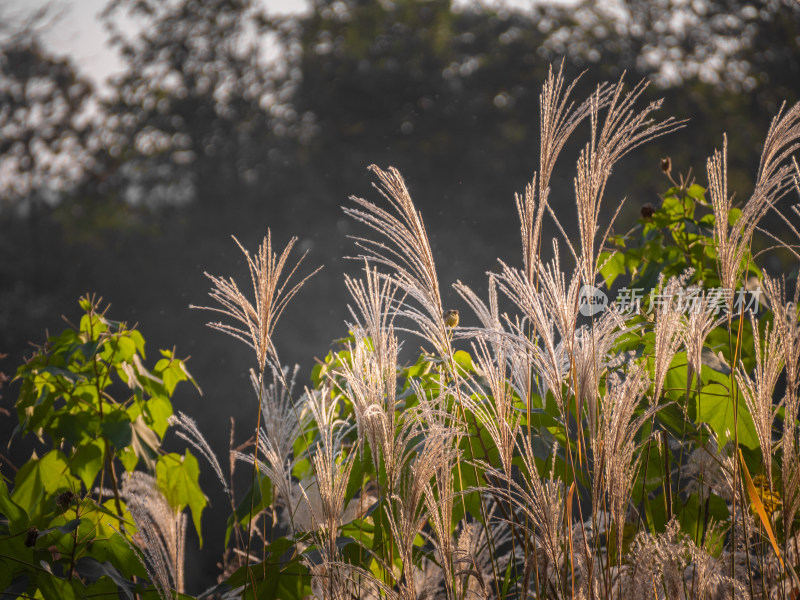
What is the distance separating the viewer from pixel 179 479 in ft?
4.31

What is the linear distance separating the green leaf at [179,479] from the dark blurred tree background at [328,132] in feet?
12.7

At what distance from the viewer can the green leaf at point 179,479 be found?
4.31 feet

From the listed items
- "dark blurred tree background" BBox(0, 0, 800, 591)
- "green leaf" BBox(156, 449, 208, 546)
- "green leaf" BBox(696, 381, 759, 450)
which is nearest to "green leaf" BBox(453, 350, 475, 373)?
"green leaf" BBox(696, 381, 759, 450)

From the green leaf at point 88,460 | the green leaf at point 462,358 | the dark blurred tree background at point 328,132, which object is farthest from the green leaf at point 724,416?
the dark blurred tree background at point 328,132

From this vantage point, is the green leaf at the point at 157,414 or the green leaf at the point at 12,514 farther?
the green leaf at the point at 157,414

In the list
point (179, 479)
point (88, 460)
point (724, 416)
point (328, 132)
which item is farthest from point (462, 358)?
point (328, 132)

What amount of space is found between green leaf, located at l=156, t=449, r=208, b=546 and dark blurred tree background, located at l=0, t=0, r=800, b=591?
386 cm

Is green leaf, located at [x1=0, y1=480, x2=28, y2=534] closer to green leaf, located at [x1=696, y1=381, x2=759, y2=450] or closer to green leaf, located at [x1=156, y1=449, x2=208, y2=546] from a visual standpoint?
green leaf, located at [x1=156, y1=449, x2=208, y2=546]

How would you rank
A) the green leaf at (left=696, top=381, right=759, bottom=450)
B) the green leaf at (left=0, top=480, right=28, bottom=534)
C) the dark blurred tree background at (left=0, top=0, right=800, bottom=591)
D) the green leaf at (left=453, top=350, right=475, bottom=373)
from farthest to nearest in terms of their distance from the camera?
the dark blurred tree background at (left=0, top=0, right=800, bottom=591)
the green leaf at (left=453, top=350, right=475, bottom=373)
the green leaf at (left=696, top=381, right=759, bottom=450)
the green leaf at (left=0, top=480, right=28, bottom=534)

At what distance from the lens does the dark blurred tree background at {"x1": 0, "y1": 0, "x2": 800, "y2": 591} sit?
531 centimetres

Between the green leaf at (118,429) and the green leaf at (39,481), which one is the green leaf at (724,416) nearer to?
the green leaf at (118,429)

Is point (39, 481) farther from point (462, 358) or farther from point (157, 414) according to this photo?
point (462, 358)

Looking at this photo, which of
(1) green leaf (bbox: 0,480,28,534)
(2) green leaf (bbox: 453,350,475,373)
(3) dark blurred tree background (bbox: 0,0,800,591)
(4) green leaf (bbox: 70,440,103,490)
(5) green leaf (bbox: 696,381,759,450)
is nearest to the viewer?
(1) green leaf (bbox: 0,480,28,534)

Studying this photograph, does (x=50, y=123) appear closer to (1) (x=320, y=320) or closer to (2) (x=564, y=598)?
(1) (x=320, y=320)
